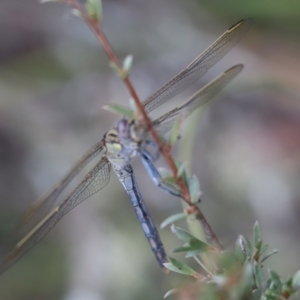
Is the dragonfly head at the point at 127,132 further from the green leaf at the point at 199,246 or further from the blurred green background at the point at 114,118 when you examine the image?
the blurred green background at the point at 114,118

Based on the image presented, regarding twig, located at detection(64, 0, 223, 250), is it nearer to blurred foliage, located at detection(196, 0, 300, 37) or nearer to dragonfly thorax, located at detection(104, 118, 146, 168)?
dragonfly thorax, located at detection(104, 118, 146, 168)

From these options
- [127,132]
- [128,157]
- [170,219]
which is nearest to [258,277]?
[170,219]

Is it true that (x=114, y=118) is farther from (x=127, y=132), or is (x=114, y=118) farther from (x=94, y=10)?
(x=94, y=10)

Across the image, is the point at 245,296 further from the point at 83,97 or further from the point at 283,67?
the point at 83,97

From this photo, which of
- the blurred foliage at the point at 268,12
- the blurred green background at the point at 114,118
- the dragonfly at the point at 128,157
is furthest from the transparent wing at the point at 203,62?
the blurred foliage at the point at 268,12

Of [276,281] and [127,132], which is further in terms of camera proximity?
[127,132]

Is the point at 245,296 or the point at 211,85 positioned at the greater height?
the point at 211,85

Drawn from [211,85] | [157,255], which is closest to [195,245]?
→ [211,85]
